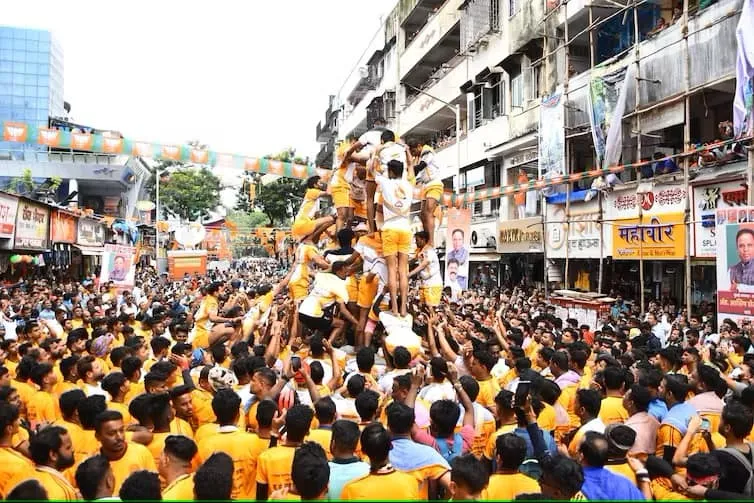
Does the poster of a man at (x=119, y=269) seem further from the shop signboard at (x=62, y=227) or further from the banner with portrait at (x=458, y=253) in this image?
the banner with portrait at (x=458, y=253)

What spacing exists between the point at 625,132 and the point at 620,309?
17.6ft

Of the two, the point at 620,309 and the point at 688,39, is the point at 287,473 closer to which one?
the point at 620,309

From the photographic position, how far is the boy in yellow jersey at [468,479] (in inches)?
119

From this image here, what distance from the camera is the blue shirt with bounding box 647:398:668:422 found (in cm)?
479

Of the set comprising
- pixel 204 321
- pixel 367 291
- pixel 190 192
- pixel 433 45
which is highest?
pixel 433 45

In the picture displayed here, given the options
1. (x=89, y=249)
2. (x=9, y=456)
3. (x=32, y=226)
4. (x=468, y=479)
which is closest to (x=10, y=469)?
(x=9, y=456)

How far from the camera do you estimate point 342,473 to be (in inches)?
135

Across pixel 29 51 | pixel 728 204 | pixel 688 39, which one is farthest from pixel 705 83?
pixel 29 51

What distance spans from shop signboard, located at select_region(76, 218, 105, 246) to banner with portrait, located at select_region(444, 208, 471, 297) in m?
15.1

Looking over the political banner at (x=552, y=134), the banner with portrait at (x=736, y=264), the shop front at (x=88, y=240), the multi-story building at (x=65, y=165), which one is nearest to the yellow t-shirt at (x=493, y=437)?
the banner with portrait at (x=736, y=264)

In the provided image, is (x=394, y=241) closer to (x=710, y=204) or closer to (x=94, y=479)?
(x=94, y=479)

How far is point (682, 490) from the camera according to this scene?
3.62 m

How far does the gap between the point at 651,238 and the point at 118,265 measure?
40.6 feet

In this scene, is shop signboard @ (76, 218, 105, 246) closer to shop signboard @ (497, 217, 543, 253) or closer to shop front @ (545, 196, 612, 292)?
shop signboard @ (497, 217, 543, 253)
